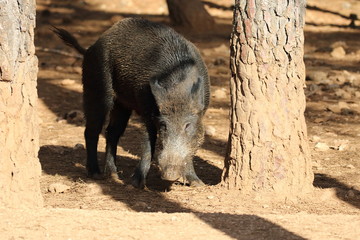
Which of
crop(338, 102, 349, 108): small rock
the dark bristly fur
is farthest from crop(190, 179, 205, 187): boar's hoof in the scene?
crop(338, 102, 349, 108): small rock

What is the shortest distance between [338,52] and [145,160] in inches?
265

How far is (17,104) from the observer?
17.5ft

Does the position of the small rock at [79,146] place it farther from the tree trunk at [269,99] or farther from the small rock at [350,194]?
the small rock at [350,194]

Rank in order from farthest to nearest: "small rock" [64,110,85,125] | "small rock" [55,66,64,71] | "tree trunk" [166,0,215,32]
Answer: "tree trunk" [166,0,215,32], "small rock" [55,66,64,71], "small rock" [64,110,85,125]

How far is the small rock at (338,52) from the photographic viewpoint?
13.0m

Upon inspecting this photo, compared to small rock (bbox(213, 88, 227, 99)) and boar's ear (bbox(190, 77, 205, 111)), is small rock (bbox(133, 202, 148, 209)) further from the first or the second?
small rock (bbox(213, 88, 227, 99))

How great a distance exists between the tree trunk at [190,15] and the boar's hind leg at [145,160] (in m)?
7.58

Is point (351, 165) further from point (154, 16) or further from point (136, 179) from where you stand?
point (154, 16)

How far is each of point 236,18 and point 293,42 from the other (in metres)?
0.50

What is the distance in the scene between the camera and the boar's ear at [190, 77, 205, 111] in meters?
6.77

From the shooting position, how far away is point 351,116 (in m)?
9.67

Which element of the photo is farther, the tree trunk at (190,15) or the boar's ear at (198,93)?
the tree trunk at (190,15)

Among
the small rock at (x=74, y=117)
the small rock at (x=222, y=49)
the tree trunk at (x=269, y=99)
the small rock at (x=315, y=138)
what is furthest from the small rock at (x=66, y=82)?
the tree trunk at (x=269, y=99)

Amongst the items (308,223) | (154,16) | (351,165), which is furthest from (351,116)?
(154,16)
